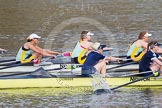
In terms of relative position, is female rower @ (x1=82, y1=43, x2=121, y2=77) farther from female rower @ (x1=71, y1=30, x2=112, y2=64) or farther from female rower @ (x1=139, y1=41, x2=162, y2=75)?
female rower @ (x1=71, y1=30, x2=112, y2=64)

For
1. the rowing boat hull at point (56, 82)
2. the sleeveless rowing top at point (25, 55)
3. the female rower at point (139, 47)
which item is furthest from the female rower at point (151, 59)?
the sleeveless rowing top at point (25, 55)

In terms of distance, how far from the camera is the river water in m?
19.9

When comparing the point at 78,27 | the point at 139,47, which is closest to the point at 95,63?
the point at 139,47

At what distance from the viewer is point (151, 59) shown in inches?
866

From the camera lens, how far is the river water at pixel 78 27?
65.3 feet

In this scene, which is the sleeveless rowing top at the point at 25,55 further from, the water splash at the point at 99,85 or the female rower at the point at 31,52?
the water splash at the point at 99,85

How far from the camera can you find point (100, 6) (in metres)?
49.7

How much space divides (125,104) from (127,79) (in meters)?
2.54

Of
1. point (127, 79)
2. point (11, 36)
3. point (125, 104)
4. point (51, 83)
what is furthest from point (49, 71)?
point (11, 36)

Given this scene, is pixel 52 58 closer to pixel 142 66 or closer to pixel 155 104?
pixel 142 66

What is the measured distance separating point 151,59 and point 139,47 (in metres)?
1.96

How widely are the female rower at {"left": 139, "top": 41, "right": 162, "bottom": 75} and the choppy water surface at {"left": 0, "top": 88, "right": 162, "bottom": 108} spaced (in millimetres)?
963

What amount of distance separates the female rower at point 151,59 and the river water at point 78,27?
0.97 meters

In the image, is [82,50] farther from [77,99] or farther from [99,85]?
[77,99]
